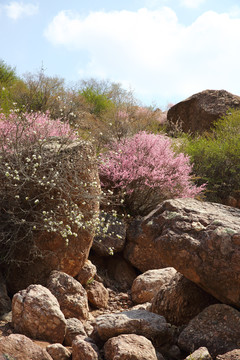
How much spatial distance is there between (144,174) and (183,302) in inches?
121

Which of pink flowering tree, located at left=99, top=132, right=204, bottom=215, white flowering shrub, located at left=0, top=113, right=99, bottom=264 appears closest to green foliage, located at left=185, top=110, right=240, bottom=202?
pink flowering tree, located at left=99, top=132, right=204, bottom=215

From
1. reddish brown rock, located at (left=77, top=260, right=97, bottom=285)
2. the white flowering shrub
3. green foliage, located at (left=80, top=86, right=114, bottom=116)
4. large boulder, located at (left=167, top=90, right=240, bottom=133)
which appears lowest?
reddish brown rock, located at (left=77, top=260, right=97, bottom=285)

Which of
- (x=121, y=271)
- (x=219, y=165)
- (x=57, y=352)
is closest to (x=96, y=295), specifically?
(x=121, y=271)

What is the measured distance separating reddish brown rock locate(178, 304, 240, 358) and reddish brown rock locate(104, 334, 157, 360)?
0.44 meters

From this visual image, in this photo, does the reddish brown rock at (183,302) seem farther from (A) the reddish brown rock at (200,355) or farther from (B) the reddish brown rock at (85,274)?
(B) the reddish brown rock at (85,274)

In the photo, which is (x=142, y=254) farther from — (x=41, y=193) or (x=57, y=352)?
(x=57, y=352)

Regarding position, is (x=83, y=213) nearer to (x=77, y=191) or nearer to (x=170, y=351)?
(x=77, y=191)

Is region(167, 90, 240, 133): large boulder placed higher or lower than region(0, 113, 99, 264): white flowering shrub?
higher

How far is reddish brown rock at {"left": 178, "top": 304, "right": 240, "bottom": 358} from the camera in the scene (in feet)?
10.6

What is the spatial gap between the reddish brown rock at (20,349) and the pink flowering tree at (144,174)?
3849 millimetres

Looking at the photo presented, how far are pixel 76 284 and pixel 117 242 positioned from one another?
175 centimetres

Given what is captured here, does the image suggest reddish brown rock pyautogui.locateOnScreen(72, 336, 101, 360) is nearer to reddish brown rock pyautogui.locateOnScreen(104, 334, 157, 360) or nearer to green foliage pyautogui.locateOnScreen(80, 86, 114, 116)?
reddish brown rock pyautogui.locateOnScreen(104, 334, 157, 360)

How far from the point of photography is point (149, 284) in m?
5.27

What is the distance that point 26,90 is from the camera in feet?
51.6
